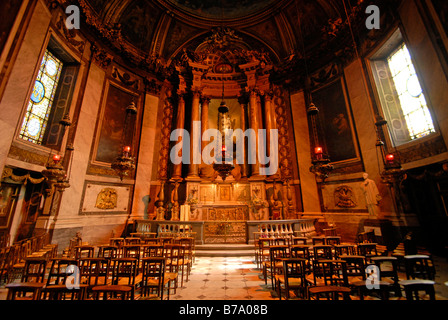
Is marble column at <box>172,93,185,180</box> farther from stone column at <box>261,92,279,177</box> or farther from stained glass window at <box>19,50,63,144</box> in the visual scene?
stained glass window at <box>19,50,63,144</box>

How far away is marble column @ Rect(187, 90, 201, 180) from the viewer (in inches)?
473

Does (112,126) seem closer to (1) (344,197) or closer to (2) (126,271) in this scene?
(2) (126,271)

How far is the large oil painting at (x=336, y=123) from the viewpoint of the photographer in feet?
31.5

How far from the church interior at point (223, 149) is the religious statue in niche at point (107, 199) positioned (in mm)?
64

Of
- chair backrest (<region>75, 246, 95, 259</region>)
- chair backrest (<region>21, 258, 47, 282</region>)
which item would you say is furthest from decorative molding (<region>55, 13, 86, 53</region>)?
chair backrest (<region>21, 258, 47, 282</region>)

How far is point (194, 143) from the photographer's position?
12.4m

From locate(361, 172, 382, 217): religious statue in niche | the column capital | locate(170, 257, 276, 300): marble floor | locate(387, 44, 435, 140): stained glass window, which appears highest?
the column capital

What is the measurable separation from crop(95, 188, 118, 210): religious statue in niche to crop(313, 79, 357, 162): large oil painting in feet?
36.0

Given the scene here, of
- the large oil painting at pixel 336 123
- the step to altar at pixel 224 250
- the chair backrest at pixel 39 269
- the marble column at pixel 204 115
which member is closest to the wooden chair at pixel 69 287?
the chair backrest at pixel 39 269

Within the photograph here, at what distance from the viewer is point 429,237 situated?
259 inches

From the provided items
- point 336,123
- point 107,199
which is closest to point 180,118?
point 107,199
